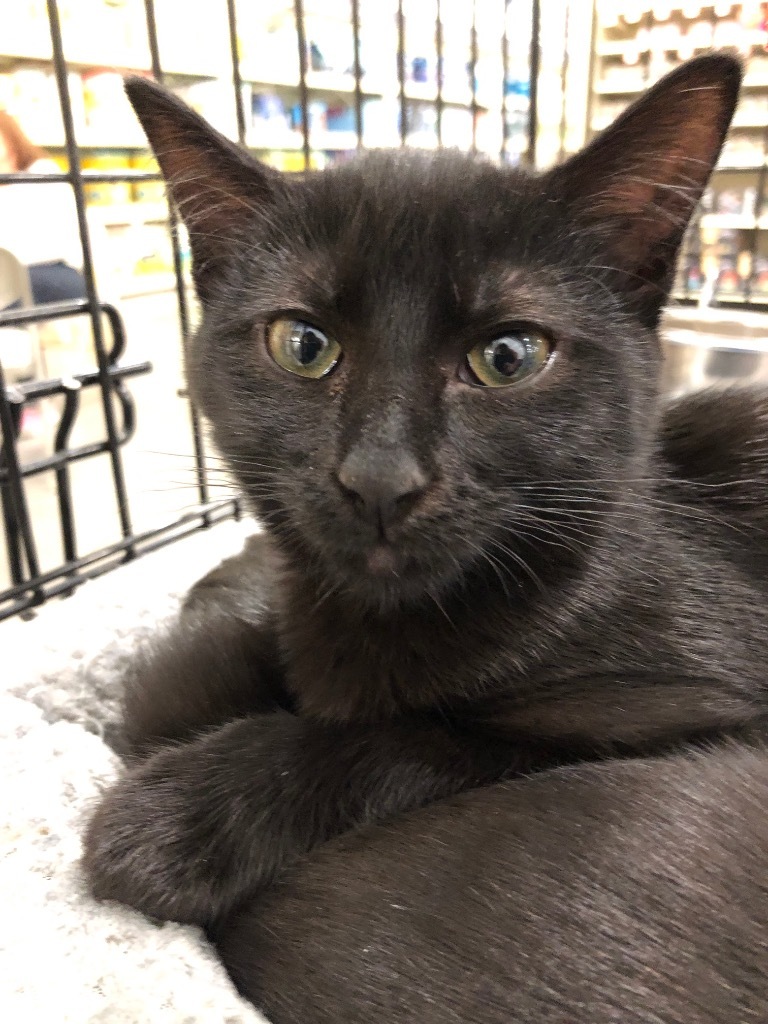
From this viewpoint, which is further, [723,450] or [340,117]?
[340,117]

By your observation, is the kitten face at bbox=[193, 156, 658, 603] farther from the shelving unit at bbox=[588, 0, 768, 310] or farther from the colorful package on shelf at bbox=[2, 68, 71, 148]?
the shelving unit at bbox=[588, 0, 768, 310]

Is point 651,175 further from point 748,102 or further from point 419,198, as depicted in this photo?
point 748,102

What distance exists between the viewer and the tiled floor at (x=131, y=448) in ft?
5.88

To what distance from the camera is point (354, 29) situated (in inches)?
49.5

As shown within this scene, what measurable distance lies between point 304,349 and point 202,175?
21 cm

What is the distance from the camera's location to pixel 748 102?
2834mm

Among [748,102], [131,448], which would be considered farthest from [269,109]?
[748,102]

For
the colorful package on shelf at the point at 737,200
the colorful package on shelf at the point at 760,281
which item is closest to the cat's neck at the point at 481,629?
the colorful package on shelf at the point at 760,281

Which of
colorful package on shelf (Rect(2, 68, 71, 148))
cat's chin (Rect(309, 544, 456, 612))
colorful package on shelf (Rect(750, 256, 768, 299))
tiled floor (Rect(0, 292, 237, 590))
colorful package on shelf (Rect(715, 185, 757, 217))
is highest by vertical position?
colorful package on shelf (Rect(2, 68, 71, 148))

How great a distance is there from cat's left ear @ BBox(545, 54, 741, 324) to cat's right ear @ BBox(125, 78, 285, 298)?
0.80 ft

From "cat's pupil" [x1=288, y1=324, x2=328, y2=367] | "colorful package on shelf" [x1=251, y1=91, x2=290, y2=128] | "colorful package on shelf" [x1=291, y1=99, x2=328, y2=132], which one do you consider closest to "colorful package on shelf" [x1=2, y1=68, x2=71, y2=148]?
"colorful package on shelf" [x1=251, y1=91, x2=290, y2=128]

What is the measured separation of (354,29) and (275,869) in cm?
122

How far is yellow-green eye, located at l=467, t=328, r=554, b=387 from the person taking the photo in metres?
0.57

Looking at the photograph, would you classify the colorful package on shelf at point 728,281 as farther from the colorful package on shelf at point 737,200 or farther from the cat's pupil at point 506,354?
the cat's pupil at point 506,354
